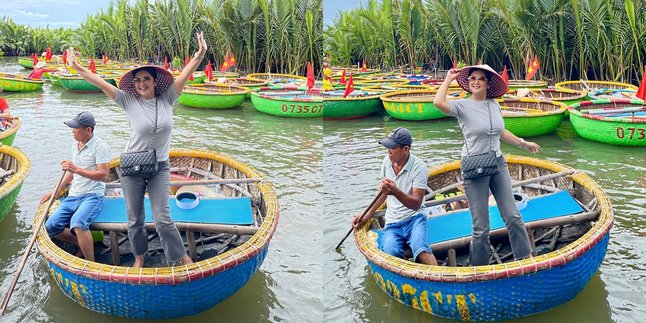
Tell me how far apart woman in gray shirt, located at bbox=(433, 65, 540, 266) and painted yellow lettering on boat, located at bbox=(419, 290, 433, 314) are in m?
0.41

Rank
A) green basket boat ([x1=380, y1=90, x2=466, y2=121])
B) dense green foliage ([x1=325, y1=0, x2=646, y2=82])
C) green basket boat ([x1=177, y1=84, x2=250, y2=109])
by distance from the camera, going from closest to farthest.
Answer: green basket boat ([x1=380, y1=90, x2=466, y2=121]), green basket boat ([x1=177, y1=84, x2=250, y2=109]), dense green foliage ([x1=325, y1=0, x2=646, y2=82])

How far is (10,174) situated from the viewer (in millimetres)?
5727

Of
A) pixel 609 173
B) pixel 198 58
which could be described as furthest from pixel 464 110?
pixel 609 173

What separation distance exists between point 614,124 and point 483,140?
584cm

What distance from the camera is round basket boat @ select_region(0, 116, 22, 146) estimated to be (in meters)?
7.26

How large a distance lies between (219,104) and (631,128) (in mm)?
8641

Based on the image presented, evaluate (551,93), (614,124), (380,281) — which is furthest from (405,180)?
(551,93)

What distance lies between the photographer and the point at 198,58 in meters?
3.57

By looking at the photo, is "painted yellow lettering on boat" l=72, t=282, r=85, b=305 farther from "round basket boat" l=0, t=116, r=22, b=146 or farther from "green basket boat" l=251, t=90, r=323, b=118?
"green basket boat" l=251, t=90, r=323, b=118

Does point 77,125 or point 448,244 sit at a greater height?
point 77,125

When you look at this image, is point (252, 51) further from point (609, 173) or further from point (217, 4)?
point (609, 173)

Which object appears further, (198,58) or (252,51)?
(252,51)

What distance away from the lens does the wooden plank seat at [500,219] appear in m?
4.08

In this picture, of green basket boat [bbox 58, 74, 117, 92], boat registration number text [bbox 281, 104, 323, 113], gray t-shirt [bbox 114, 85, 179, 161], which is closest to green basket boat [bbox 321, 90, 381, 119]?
boat registration number text [bbox 281, 104, 323, 113]
